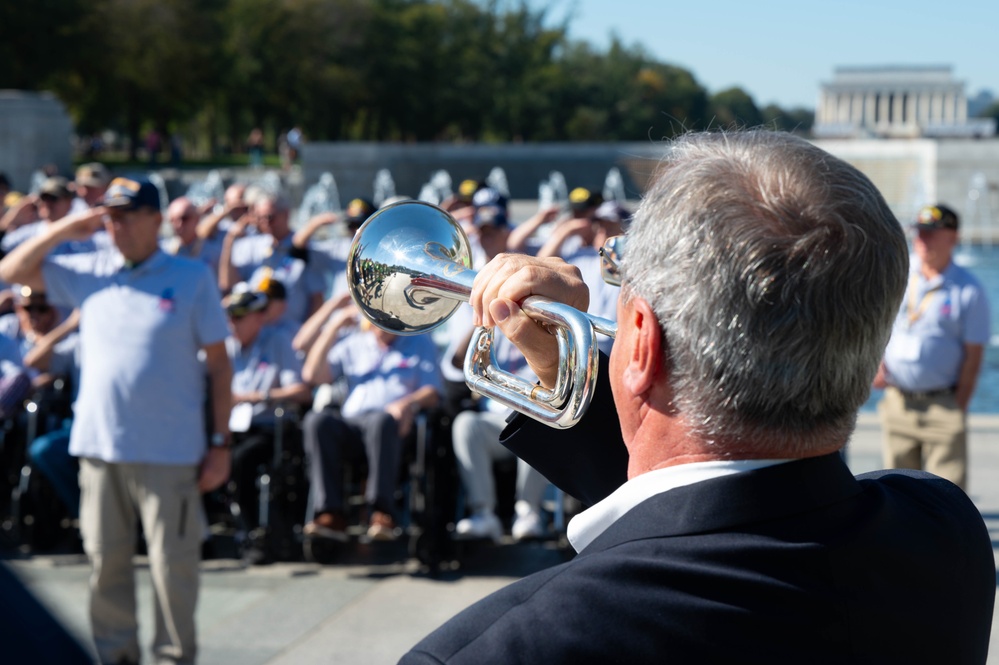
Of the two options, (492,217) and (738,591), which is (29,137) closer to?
(492,217)

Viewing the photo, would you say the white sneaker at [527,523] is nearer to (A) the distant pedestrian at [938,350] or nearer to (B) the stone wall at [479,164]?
(A) the distant pedestrian at [938,350]

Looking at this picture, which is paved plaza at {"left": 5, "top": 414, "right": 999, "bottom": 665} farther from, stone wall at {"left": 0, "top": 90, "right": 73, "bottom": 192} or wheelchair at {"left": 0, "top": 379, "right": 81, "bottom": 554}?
stone wall at {"left": 0, "top": 90, "right": 73, "bottom": 192}

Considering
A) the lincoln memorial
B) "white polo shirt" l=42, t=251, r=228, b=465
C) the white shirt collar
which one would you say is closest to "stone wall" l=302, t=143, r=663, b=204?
"white polo shirt" l=42, t=251, r=228, b=465

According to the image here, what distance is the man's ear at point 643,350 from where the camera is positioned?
156cm

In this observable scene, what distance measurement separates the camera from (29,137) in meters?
27.1

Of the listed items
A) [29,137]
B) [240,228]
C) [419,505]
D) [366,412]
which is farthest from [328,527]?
[29,137]

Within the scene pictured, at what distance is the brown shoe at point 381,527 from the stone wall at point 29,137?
2238 centimetres

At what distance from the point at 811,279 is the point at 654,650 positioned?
0.48 meters

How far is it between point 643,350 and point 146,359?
3543 mm

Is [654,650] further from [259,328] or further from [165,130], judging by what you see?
[165,130]

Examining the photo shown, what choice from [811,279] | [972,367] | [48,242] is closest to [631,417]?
[811,279]

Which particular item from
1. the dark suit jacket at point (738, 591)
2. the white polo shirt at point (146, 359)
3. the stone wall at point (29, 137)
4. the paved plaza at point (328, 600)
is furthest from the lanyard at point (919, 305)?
the stone wall at point (29, 137)

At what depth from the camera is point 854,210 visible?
1.53 metres

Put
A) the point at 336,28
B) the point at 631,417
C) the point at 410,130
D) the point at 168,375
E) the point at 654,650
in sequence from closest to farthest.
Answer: the point at 654,650 → the point at 631,417 → the point at 168,375 → the point at 336,28 → the point at 410,130
